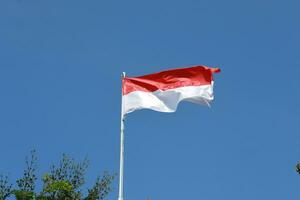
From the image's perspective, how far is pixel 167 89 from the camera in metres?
21.5

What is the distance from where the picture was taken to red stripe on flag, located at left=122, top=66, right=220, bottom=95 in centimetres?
2138

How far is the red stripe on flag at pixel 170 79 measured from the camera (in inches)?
842

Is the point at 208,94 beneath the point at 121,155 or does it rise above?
above

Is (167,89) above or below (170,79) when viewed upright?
below

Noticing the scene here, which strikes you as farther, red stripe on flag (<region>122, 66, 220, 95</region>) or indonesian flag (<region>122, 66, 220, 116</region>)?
red stripe on flag (<region>122, 66, 220, 95</region>)

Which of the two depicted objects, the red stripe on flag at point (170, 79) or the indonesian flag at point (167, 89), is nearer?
the indonesian flag at point (167, 89)

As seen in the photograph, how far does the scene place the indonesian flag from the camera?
835 inches

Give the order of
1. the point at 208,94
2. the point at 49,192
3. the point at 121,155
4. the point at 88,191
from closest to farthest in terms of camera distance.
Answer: the point at 121,155
the point at 208,94
the point at 49,192
the point at 88,191

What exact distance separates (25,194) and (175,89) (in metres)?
19.1

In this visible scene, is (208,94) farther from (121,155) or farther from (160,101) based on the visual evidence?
(121,155)


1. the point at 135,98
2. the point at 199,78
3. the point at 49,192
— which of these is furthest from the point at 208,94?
the point at 49,192

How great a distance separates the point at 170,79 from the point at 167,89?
0.35 meters

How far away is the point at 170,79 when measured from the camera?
849 inches

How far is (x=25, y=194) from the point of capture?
124 feet
